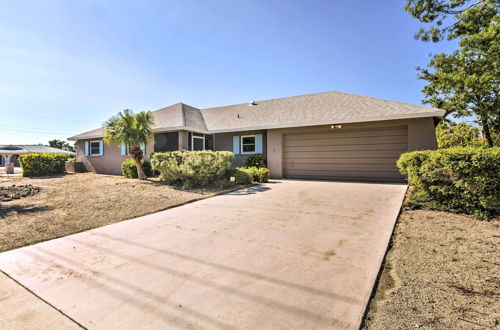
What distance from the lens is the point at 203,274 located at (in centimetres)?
262

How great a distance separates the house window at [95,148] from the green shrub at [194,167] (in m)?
8.72

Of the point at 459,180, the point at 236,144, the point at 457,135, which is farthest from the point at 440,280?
the point at 457,135

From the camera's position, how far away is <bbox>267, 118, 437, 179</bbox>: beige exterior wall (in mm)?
9172

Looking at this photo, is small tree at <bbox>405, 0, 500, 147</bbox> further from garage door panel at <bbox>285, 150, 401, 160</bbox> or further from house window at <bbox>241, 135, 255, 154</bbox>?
house window at <bbox>241, 135, 255, 154</bbox>

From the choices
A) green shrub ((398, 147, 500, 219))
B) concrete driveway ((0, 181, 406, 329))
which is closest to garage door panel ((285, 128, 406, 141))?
green shrub ((398, 147, 500, 219))

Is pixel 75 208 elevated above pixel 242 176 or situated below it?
below

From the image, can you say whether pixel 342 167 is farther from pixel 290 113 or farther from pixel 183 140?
pixel 183 140

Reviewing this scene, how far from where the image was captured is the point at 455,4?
8.34m

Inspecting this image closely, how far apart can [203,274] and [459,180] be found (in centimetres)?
533

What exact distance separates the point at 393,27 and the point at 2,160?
177ft

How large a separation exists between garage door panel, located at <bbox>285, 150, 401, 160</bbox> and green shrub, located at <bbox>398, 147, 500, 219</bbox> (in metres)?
5.13

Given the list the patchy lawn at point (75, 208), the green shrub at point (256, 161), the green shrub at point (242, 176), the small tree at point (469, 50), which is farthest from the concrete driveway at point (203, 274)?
the small tree at point (469, 50)

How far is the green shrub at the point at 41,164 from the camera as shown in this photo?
12.4 m

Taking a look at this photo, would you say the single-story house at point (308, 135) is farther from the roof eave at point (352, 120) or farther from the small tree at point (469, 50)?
the small tree at point (469, 50)
